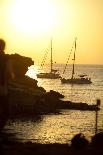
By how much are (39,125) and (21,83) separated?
1774cm

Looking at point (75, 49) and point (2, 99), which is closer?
point (2, 99)

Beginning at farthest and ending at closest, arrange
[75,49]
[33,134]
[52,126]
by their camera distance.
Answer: [75,49]
[52,126]
[33,134]

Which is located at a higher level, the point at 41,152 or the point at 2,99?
the point at 2,99

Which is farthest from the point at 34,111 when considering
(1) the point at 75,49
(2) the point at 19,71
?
(1) the point at 75,49

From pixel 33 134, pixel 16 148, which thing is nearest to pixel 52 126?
pixel 33 134

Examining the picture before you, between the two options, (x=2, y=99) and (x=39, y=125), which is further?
(x=39, y=125)

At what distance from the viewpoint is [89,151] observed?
13.5 m

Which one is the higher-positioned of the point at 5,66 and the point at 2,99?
the point at 5,66

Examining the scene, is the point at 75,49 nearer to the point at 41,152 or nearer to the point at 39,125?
the point at 39,125

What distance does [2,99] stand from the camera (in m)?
11.4

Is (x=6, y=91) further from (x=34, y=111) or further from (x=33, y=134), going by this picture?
(x=34, y=111)

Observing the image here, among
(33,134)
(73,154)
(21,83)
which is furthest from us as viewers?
(21,83)

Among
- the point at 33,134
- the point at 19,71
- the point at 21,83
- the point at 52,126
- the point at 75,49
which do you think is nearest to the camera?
the point at 33,134

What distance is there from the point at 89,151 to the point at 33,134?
29432 millimetres
